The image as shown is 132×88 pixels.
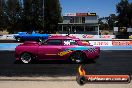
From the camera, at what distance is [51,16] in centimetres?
8144

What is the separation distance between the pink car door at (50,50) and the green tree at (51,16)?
64.3 meters

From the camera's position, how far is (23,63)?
52.0ft

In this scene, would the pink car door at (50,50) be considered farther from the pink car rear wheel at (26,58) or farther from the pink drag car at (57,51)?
the pink car rear wheel at (26,58)

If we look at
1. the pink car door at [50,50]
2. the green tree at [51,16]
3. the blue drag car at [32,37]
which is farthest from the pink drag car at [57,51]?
the green tree at [51,16]

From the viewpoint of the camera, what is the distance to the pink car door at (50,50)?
15.6 meters

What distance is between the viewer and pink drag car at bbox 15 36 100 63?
51.2 feet

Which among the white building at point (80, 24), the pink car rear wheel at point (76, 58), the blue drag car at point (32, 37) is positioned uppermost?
the white building at point (80, 24)

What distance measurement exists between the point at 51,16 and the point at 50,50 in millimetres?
66363

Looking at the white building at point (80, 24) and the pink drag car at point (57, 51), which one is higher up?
the white building at point (80, 24)

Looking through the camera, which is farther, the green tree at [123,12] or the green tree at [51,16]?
the green tree at [123,12]

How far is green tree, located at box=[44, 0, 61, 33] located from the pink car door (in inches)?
2533

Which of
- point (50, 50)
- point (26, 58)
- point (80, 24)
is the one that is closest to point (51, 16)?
point (80, 24)

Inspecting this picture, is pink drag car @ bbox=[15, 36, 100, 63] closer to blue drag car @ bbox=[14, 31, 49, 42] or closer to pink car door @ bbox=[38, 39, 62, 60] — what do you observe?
pink car door @ bbox=[38, 39, 62, 60]

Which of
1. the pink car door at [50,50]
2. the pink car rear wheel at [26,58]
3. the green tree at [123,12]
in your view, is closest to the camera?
the pink car door at [50,50]
